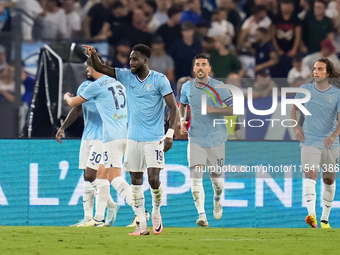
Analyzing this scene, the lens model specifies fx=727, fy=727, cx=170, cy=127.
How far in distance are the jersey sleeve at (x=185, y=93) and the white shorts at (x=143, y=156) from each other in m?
1.97

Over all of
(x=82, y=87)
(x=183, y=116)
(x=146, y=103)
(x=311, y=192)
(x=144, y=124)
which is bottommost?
(x=311, y=192)

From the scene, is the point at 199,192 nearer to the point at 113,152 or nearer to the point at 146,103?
the point at 113,152

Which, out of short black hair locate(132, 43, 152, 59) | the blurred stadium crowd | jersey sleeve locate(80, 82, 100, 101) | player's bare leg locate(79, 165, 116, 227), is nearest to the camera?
short black hair locate(132, 43, 152, 59)

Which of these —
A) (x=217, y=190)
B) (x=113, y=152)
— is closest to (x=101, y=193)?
(x=113, y=152)

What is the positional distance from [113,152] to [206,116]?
1383 mm

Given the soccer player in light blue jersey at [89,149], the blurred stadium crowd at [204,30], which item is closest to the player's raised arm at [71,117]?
the soccer player in light blue jersey at [89,149]

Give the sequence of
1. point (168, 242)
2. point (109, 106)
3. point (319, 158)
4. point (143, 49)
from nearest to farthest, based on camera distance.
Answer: point (168, 242), point (143, 49), point (109, 106), point (319, 158)

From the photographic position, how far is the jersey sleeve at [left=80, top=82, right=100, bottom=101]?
902cm

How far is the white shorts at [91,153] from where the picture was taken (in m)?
9.52

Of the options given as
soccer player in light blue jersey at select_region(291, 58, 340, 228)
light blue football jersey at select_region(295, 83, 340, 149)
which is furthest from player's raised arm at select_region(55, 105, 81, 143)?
light blue football jersey at select_region(295, 83, 340, 149)

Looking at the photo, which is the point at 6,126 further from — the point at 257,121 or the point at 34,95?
the point at 257,121

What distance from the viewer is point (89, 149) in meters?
9.66

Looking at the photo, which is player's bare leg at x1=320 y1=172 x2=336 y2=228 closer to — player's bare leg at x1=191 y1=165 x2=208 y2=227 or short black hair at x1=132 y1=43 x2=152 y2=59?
player's bare leg at x1=191 y1=165 x2=208 y2=227

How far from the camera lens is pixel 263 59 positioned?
12430 mm
